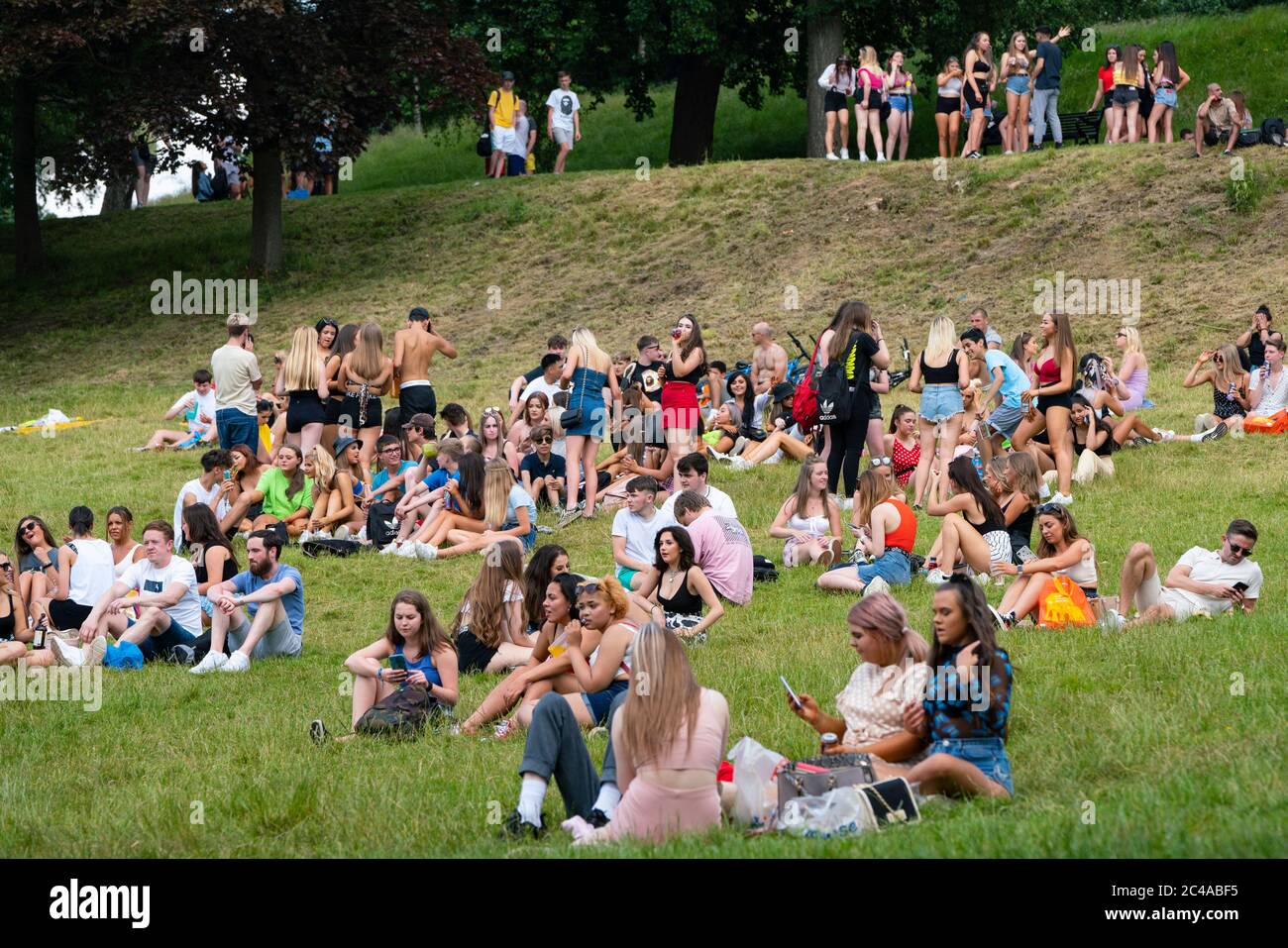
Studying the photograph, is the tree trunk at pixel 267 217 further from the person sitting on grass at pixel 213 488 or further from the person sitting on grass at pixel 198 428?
the person sitting on grass at pixel 213 488

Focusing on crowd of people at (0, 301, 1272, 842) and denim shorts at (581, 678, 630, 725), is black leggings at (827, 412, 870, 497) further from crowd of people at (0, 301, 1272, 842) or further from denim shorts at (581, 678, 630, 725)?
denim shorts at (581, 678, 630, 725)

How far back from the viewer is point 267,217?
3572 cm

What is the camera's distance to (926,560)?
14484mm

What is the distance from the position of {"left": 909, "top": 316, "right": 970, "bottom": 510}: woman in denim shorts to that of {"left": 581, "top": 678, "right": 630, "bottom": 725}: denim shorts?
302 inches

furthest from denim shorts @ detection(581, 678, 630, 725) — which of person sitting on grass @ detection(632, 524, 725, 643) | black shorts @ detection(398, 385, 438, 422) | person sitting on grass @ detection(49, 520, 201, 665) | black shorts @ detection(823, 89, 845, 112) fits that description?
black shorts @ detection(823, 89, 845, 112)

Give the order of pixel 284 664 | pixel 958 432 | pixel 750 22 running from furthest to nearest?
pixel 750 22
pixel 958 432
pixel 284 664

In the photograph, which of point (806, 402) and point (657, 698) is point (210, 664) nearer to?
point (657, 698)

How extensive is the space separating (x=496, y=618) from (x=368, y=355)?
700cm

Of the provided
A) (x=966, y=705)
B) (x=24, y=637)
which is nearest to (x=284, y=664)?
(x=24, y=637)

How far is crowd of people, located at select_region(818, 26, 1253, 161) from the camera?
99.0 ft

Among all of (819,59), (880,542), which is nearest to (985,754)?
(880,542)

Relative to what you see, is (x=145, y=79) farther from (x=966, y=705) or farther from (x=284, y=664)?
(x=966, y=705)

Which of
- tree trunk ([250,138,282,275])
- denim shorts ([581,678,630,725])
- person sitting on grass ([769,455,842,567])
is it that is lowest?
denim shorts ([581,678,630,725])
